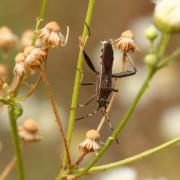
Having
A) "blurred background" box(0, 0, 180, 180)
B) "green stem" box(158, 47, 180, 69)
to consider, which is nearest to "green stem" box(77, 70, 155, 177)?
"green stem" box(158, 47, 180, 69)

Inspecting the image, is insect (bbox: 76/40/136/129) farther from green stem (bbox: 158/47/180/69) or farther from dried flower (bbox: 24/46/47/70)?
green stem (bbox: 158/47/180/69)

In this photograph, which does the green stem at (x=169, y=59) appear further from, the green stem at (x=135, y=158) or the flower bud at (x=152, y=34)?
the green stem at (x=135, y=158)

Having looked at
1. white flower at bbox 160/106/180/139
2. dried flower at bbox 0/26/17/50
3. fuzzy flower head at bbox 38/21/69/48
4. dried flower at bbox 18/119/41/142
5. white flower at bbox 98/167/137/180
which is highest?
fuzzy flower head at bbox 38/21/69/48

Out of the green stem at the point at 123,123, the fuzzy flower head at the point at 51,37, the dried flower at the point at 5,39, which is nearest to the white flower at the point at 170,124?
the dried flower at the point at 5,39

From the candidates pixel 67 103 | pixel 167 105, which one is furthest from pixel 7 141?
pixel 167 105

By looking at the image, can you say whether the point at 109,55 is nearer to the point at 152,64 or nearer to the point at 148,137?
the point at 152,64

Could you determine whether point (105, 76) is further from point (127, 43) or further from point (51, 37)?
point (51, 37)

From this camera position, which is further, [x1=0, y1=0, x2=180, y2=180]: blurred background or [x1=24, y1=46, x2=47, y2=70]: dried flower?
[x1=0, y1=0, x2=180, y2=180]: blurred background
